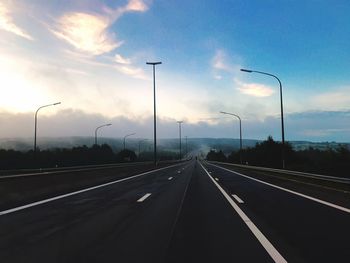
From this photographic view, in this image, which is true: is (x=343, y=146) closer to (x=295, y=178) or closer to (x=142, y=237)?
(x=295, y=178)

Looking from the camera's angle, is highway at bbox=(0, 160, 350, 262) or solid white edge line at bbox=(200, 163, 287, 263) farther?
Answer: highway at bbox=(0, 160, 350, 262)

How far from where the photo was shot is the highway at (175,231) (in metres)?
7.86

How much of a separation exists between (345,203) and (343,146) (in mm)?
67103

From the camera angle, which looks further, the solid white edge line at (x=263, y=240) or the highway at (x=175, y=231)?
the highway at (x=175, y=231)

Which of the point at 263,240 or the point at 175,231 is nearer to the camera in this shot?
the point at 263,240

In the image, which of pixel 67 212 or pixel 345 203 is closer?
pixel 67 212

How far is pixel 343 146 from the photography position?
79562 mm

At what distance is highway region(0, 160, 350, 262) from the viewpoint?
786cm

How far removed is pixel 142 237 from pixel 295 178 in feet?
76.1

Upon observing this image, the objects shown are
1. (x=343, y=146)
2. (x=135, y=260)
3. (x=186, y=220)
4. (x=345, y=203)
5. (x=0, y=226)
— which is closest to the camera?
(x=135, y=260)

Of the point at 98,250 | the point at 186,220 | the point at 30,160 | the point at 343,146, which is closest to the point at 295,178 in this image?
the point at 186,220

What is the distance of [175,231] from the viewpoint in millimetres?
10398

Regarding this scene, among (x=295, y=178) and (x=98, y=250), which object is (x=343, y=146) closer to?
(x=295, y=178)

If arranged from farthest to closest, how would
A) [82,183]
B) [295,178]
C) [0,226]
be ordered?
[295,178] < [82,183] < [0,226]
